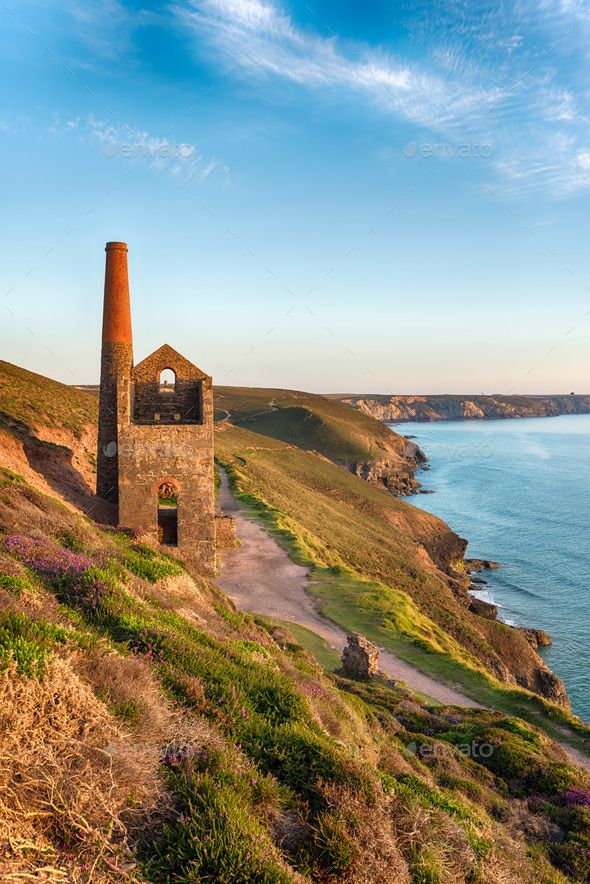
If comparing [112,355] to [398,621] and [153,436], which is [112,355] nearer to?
[153,436]

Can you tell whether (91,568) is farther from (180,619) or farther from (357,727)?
(357,727)

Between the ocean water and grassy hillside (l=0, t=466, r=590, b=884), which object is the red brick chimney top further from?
the ocean water

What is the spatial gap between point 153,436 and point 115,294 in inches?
318

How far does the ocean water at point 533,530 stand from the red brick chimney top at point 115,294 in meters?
31.8

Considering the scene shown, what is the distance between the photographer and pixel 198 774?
6004 millimetres

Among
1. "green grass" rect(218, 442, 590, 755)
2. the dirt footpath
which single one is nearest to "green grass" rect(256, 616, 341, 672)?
Answer: the dirt footpath

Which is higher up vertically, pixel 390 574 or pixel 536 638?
pixel 390 574

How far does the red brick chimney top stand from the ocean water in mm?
31786

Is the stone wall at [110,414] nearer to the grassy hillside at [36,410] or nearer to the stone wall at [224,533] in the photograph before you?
the grassy hillside at [36,410]

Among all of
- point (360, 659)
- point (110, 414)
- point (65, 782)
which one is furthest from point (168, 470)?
point (65, 782)

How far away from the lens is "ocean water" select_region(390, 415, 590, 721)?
133 feet

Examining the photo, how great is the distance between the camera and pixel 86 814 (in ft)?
16.5

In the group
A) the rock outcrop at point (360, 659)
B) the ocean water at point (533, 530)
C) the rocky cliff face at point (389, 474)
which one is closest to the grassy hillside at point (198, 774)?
the rock outcrop at point (360, 659)

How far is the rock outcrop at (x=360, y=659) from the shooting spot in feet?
61.0
